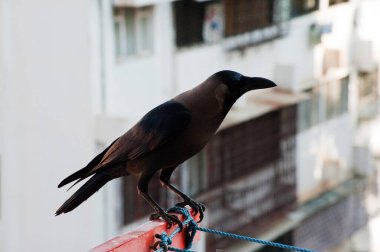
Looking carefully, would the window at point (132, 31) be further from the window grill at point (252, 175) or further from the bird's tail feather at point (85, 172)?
the bird's tail feather at point (85, 172)

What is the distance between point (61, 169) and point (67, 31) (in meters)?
1.65

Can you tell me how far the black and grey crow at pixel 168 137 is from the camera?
3600 mm

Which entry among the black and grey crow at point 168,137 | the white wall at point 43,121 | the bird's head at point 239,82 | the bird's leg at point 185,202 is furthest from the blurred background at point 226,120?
the bird's head at point 239,82

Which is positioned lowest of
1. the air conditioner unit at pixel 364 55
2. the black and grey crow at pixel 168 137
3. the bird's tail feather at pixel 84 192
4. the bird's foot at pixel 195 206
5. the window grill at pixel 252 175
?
the window grill at pixel 252 175

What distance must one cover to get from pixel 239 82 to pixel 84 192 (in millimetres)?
701

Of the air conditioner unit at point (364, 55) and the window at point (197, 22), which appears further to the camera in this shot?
the air conditioner unit at point (364, 55)

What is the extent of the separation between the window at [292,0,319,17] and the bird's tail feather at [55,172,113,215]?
1212cm

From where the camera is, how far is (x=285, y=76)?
1511 centimetres

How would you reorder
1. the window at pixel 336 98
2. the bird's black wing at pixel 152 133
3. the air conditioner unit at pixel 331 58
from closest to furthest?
the bird's black wing at pixel 152 133
the air conditioner unit at pixel 331 58
the window at pixel 336 98

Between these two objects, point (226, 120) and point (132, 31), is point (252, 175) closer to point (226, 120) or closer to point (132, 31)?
point (226, 120)

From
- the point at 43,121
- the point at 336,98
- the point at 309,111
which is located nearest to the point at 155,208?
the point at 43,121

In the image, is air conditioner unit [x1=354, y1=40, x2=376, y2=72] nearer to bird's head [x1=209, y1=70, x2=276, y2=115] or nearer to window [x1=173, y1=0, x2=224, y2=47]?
window [x1=173, y1=0, x2=224, y2=47]

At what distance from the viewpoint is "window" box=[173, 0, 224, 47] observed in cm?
1277

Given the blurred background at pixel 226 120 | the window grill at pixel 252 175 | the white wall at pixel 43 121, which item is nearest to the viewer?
the white wall at pixel 43 121
